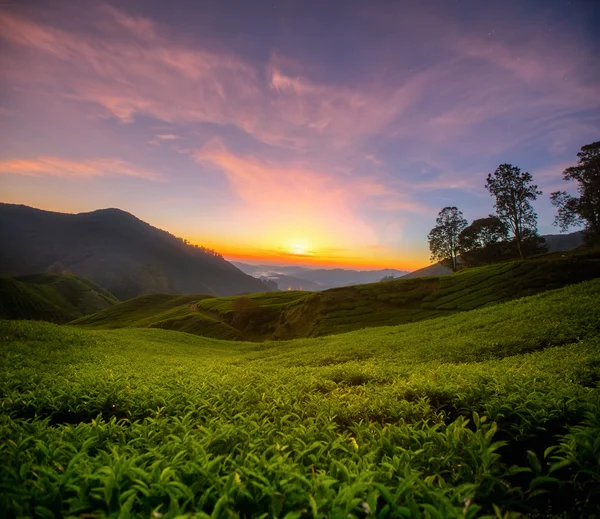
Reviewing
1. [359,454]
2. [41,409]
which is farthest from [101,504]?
[41,409]

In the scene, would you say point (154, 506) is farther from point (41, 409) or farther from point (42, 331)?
point (42, 331)

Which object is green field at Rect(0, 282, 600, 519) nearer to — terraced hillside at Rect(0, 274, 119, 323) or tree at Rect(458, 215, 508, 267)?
tree at Rect(458, 215, 508, 267)

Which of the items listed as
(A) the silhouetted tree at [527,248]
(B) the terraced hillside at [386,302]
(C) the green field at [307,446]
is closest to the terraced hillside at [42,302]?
(B) the terraced hillside at [386,302]

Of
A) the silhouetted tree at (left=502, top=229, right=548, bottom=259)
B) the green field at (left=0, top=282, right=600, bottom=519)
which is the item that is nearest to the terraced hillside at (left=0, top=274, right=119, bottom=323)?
the green field at (left=0, top=282, right=600, bottom=519)

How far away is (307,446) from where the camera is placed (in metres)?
4.73

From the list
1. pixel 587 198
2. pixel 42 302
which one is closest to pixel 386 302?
pixel 587 198

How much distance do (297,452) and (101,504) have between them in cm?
251

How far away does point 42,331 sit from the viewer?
19906 mm

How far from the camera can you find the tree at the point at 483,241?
83750 mm

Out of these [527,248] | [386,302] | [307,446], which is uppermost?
[527,248]

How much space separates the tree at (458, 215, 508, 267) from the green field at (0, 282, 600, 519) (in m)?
83.8

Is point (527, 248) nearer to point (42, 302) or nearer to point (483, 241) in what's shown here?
point (483, 241)

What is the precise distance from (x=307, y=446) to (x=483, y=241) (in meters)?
98.7

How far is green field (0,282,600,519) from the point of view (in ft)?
10.6
